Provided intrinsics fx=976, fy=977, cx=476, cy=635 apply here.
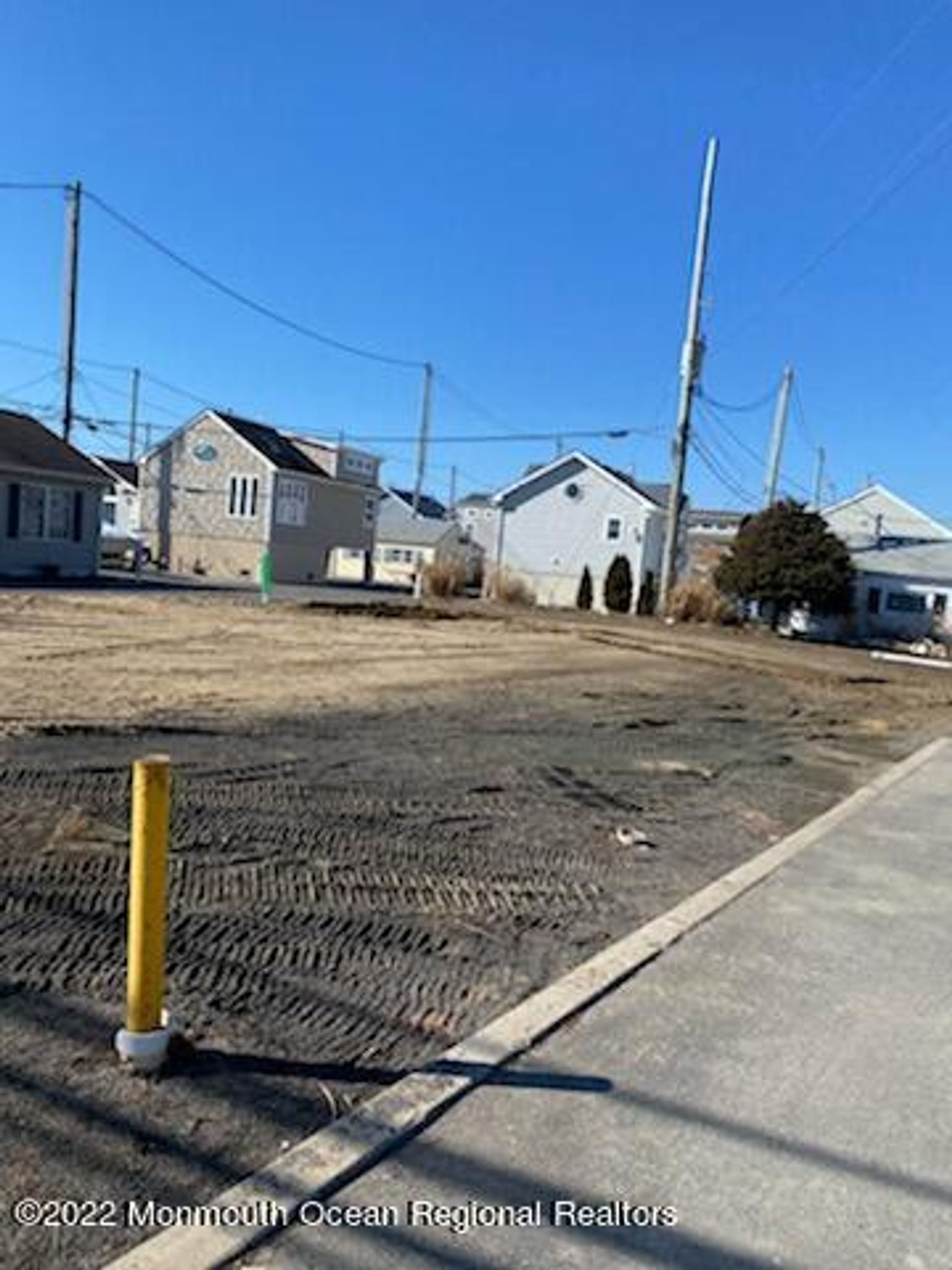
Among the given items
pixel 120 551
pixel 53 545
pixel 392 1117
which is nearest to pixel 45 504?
pixel 53 545

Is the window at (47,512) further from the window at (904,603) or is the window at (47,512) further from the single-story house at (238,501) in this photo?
the window at (904,603)

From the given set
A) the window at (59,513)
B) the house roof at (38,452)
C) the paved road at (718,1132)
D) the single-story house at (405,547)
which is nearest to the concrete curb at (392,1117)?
the paved road at (718,1132)

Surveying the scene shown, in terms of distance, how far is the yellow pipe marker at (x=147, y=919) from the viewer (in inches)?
123

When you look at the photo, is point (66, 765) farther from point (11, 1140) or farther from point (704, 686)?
point (704, 686)

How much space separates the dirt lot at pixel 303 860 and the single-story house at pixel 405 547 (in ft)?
132

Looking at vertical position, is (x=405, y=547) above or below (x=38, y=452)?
below

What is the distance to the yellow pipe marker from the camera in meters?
3.13

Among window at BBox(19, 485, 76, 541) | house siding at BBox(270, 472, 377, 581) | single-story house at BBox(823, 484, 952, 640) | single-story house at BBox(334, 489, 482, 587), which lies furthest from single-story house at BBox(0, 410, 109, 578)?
single-story house at BBox(823, 484, 952, 640)

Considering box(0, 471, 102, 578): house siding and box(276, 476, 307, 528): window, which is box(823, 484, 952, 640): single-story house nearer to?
box(276, 476, 307, 528): window

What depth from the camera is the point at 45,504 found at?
31453mm

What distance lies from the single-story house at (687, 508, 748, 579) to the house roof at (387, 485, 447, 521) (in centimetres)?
2190

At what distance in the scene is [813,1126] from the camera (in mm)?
3297

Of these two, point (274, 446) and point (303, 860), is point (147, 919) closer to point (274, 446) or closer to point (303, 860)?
point (303, 860)

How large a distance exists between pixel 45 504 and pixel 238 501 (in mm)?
14053
